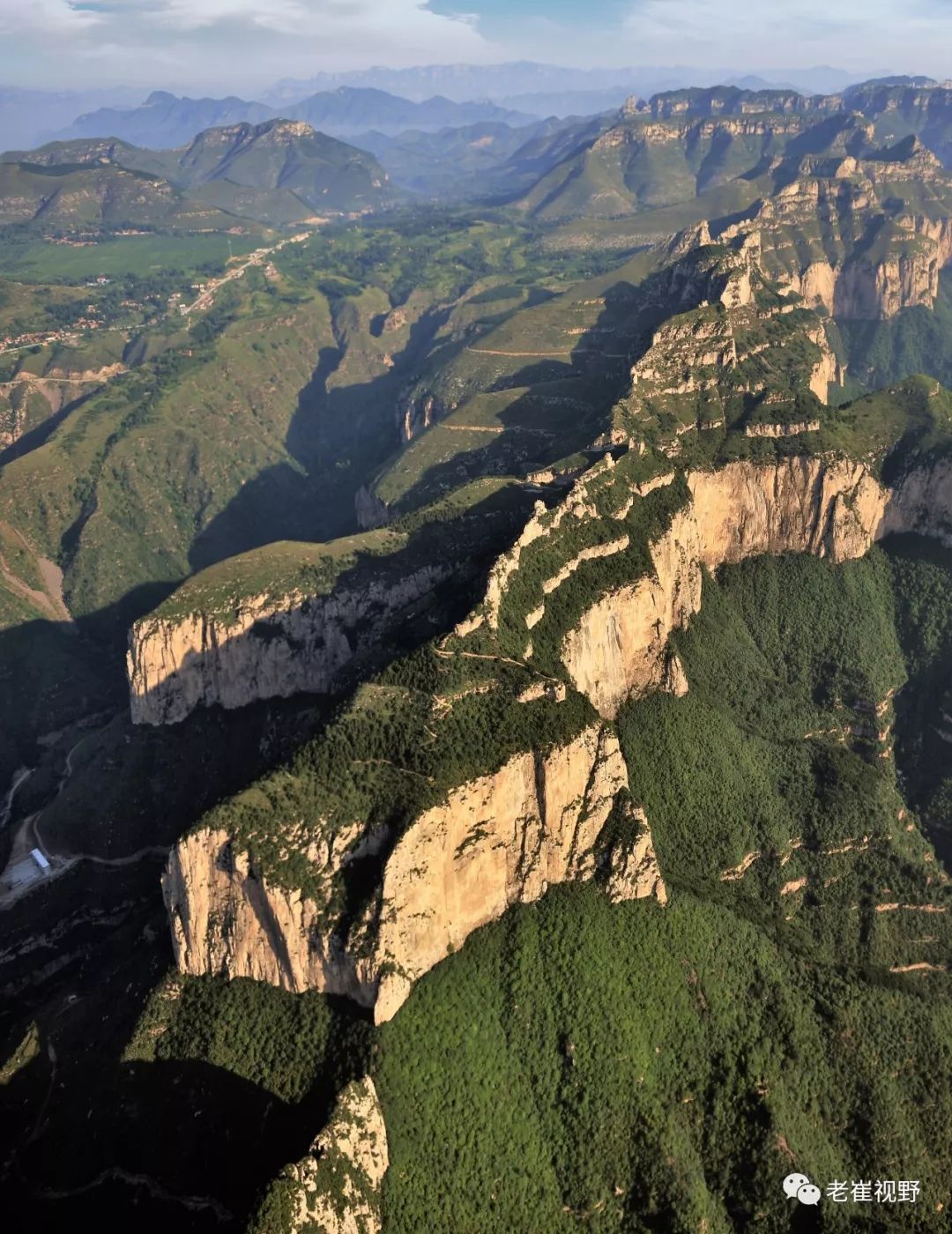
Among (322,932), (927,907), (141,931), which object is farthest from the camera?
(927,907)

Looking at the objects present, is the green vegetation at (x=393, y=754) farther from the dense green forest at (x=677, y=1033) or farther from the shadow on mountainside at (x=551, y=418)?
the shadow on mountainside at (x=551, y=418)

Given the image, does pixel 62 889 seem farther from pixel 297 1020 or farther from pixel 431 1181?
pixel 431 1181

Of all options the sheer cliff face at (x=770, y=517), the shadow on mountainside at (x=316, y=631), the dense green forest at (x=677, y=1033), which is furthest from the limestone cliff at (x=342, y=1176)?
the sheer cliff face at (x=770, y=517)

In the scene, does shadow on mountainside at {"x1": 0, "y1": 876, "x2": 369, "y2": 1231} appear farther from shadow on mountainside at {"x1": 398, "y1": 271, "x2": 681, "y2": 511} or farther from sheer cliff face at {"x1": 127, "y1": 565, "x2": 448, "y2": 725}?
shadow on mountainside at {"x1": 398, "y1": 271, "x2": 681, "y2": 511}

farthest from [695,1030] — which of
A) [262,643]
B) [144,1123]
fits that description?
[262,643]

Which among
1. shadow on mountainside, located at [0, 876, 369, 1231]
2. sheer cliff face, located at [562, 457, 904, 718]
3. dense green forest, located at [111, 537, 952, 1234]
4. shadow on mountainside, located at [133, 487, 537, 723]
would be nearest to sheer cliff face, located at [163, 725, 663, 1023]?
dense green forest, located at [111, 537, 952, 1234]

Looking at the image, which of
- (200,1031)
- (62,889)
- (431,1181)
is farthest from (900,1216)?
(62,889)

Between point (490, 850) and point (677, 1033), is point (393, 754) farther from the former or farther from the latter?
point (677, 1033)
